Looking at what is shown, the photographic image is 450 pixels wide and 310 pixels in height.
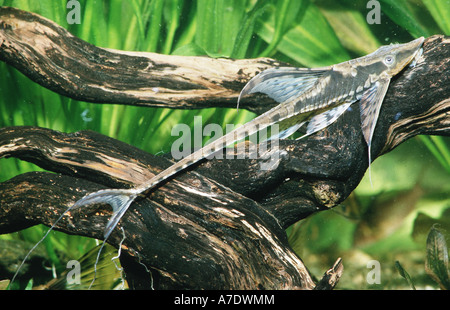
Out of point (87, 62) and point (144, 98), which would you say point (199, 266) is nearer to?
point (144, 98)

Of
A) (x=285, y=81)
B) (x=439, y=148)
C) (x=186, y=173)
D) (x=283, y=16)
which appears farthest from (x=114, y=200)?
(x=439, y=148)

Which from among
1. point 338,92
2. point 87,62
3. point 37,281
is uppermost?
point 87,62

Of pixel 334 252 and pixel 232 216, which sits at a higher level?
pixel 232 216

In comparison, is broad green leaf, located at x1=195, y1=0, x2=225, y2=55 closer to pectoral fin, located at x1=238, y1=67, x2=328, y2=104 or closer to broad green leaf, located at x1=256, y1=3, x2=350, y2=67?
broad green leaf, located at x1=256, y1=3, x2=350, y2=67

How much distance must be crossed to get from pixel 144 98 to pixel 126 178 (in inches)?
19.6

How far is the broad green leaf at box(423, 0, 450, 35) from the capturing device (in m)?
2.35

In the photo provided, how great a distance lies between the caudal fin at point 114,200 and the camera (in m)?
1.58

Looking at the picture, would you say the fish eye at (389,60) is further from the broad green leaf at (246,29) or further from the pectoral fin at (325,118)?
the broad green leaf at (246,29)

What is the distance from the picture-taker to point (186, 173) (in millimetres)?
1796

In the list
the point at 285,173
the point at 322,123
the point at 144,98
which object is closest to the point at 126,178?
the point at 144,98

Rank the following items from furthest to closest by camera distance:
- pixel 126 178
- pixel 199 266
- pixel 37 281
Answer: pixel 37 281
pixel 126 178
pixel 199 266

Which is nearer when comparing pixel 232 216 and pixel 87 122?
pixel 232 216

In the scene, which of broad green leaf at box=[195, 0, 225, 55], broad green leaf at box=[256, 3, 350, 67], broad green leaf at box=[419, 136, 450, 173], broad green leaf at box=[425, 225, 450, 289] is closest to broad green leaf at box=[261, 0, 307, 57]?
broad green leaf at box=[256, 3, 350, 67]

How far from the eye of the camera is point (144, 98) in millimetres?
1960
